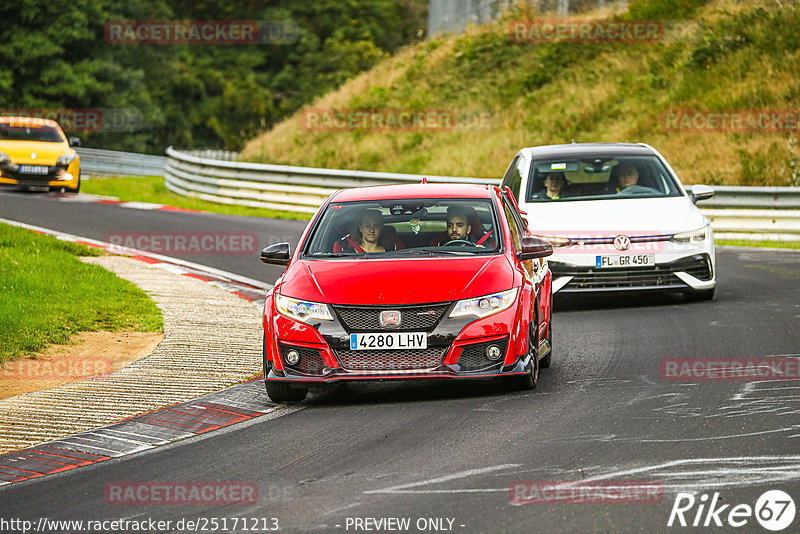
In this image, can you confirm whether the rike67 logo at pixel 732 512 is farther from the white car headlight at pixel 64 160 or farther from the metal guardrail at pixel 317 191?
the white car headlight at pixel 64 160

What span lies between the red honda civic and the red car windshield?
11mm

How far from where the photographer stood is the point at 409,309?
28.6 ft

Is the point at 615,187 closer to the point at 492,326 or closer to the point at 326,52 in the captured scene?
the point at 492,326

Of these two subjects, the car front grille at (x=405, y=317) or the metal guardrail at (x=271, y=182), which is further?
the metal guardrail at (x=271, y=182)

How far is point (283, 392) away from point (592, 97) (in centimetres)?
2426

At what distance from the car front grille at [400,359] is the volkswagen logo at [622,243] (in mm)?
5002

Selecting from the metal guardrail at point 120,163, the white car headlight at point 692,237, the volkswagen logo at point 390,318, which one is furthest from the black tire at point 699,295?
the metal guardrail at point 120,163

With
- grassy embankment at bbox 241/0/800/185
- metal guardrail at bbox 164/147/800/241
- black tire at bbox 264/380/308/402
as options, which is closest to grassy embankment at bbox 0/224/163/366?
black tire at bbox 264/380/308/402

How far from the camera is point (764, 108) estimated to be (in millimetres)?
27438

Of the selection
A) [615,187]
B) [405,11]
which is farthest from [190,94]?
[615,187]

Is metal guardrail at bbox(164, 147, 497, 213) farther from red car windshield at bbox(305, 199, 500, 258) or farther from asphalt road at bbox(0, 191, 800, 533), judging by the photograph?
asphalt road at bbox(0, 191, 800, 533)

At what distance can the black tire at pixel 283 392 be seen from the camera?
9047mm

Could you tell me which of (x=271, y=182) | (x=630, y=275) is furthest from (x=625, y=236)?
(x=271, y=182)

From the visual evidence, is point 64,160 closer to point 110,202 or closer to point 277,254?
point 110,202
